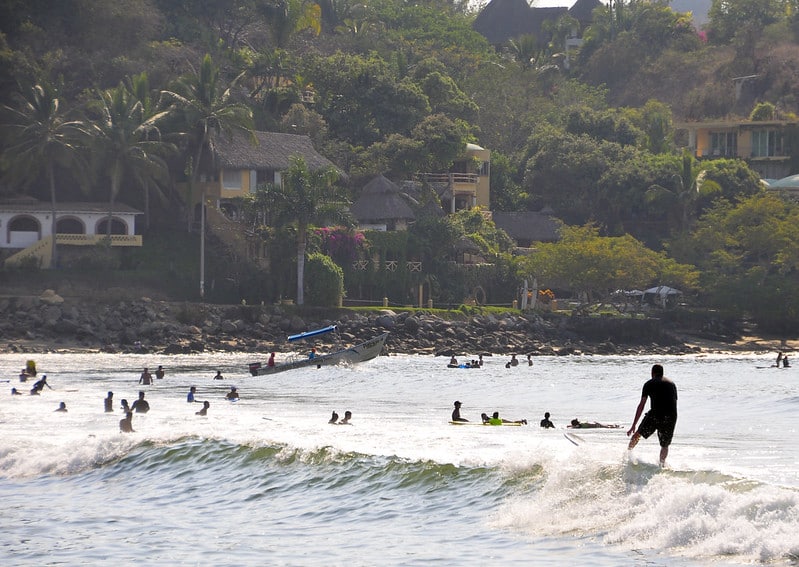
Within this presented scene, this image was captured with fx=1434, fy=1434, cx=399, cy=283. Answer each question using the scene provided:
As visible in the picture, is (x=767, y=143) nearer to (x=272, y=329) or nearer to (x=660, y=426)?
(x=272, y=329)

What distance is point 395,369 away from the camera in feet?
194

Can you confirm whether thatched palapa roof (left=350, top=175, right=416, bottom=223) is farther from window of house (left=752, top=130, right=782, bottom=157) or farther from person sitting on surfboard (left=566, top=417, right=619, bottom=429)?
person sitting on surfboard (left=566, top=417, right=619, bottom=429)

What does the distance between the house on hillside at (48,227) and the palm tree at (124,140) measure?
1054 mm

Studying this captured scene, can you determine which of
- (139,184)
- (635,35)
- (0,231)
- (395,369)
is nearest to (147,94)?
(139,184)

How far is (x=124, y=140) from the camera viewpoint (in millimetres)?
74438

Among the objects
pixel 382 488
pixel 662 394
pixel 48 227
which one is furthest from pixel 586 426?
pixel 48 227

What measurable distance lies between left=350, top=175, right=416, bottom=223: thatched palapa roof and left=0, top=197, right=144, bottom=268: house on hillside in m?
13.2

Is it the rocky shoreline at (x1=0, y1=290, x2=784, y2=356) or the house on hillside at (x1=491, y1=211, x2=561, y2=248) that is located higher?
the house on hillside at (x1=491, y1=211, x2=561, y2=248)

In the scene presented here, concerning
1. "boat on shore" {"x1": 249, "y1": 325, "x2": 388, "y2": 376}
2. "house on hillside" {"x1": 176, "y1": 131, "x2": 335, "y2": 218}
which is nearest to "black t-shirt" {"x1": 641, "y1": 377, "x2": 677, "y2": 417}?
"boat on shore" {"x1": 249, "y1": 325, "x2": 388, "y2": 376}

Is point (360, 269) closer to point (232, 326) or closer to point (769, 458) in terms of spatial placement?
point (232, 326)

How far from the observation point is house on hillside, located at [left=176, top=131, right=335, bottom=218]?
7900 cm

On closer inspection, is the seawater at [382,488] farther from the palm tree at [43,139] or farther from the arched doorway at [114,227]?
the arched doorway at [114,227]

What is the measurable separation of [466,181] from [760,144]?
26360mm

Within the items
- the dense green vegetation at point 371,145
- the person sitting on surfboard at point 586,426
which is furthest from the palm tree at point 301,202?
the person sitting on surfboard at point 586,426
